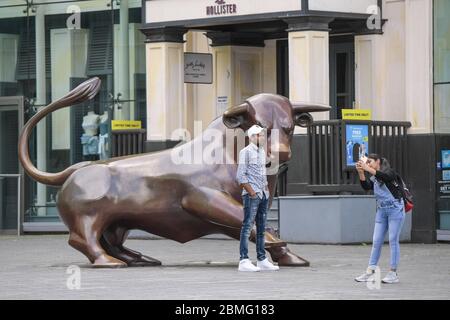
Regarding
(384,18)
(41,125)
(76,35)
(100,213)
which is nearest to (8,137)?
(41,125)

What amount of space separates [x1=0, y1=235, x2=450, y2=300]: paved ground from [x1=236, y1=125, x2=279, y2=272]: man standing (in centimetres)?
29

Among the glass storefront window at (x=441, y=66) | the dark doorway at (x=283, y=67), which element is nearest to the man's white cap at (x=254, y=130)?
the glass storefront window at (x=441, y=66)

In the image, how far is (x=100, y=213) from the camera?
1848 centimetres

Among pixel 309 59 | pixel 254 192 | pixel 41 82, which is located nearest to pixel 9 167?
pixel 41 82

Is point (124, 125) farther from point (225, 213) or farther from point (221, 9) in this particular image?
point (225, 213)

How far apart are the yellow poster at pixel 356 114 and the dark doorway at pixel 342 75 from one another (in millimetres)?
1432

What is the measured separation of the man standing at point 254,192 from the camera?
1752 centimetres

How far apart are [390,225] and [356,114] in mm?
8967

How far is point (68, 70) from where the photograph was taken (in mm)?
29797

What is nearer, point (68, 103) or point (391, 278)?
point (391, 278)

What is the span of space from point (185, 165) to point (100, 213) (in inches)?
51.4

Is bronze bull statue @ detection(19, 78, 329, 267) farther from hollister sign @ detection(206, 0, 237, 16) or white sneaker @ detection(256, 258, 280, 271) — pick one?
hollister sign @ detection(206, 0, 237, 16)

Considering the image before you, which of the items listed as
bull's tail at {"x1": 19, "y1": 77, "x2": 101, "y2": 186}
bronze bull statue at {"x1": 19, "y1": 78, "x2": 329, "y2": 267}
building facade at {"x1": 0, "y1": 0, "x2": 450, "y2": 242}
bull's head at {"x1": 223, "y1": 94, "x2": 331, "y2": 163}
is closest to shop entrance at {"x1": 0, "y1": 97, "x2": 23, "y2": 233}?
building facade at {"x1": 0, "y1": 0, "x2": 450, "y2": 242}

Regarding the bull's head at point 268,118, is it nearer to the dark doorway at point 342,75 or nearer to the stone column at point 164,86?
the dark doorway at point 342,75
